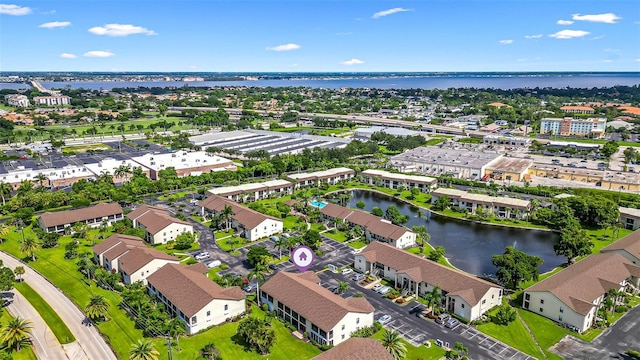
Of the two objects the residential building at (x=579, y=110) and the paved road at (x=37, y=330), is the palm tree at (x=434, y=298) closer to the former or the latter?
the paved road at (x=37, y=330)

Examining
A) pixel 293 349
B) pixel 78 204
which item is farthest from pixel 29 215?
pixel 293 349

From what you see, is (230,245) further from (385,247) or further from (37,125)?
(37,125)

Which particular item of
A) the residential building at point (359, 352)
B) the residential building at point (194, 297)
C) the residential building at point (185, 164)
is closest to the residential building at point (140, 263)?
the residential building at point (194, 297)

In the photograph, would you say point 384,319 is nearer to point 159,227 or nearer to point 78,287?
point 78,287

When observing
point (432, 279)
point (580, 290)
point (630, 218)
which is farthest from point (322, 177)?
point (580, 290)

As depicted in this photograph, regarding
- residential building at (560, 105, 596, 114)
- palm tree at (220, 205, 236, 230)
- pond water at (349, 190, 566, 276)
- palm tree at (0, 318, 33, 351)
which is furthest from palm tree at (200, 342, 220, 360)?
residential building at (560, 105, 596, 114)

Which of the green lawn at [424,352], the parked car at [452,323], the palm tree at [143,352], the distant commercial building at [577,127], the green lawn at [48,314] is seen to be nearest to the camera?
the palm tree at [143,352]
